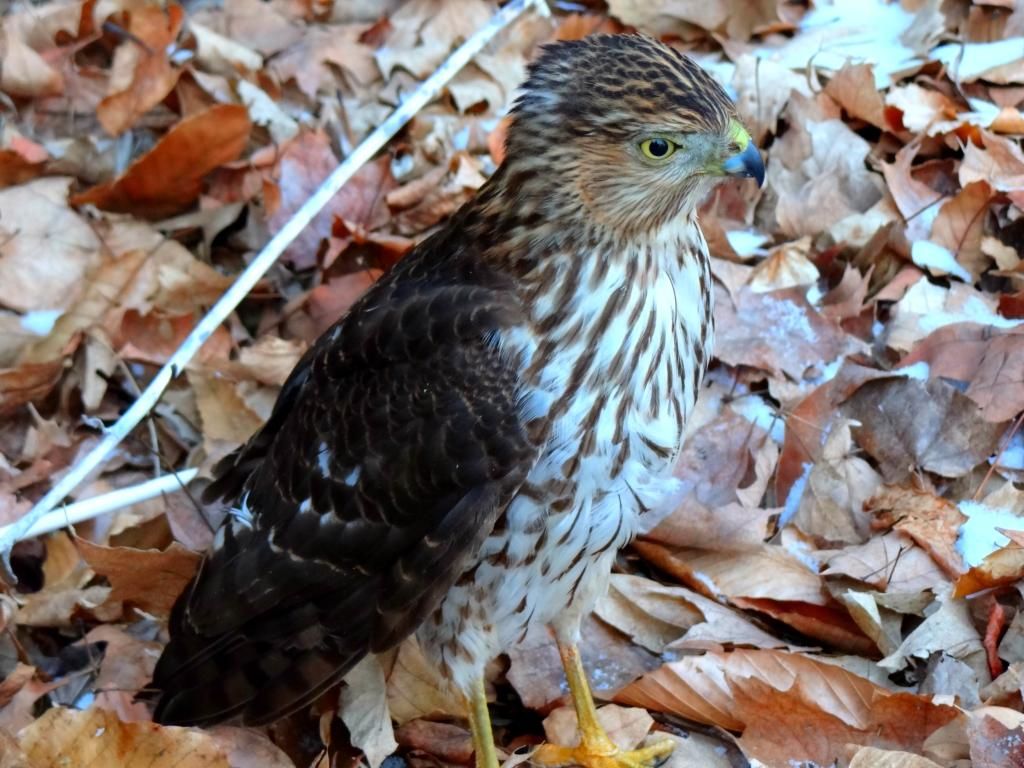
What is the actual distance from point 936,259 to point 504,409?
2098mm

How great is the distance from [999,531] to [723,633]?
2.51 ft

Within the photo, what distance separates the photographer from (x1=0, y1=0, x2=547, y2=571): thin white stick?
366 centimetres

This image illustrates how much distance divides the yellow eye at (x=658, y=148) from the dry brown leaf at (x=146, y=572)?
5.95 feet

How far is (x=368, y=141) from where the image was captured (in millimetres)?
4578

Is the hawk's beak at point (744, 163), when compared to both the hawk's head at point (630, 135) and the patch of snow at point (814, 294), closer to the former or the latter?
the hawk's head at point (630, 135)

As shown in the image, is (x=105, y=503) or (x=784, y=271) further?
(x=784, y=271)

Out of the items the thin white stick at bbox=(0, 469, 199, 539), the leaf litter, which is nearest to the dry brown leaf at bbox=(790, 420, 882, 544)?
the leaf litter

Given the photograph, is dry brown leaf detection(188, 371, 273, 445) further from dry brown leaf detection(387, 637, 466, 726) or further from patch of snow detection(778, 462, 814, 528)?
patch of snow detection(778, 462, 814, 528)

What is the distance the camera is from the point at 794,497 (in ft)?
12.5

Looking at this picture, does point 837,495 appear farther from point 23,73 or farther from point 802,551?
point 23,73

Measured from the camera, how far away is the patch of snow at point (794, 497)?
3.77 meters

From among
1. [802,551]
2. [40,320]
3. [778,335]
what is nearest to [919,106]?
[778,335]

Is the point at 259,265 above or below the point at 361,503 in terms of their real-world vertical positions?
below

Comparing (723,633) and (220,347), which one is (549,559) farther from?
(220,347)
